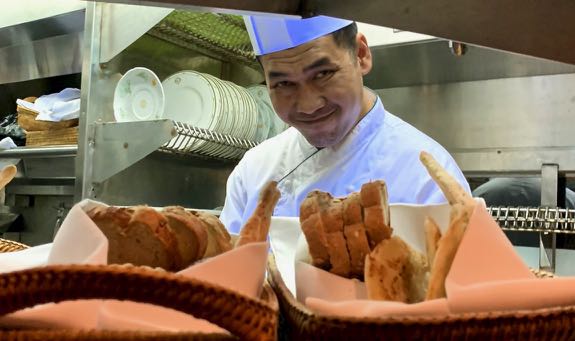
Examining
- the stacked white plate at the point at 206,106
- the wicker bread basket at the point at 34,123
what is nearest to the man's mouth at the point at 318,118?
the stacked white plate at the point at 206,106

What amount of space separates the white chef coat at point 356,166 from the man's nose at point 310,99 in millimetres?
189

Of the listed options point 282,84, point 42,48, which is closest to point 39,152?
point 42,48

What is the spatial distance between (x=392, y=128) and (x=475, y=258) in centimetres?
130

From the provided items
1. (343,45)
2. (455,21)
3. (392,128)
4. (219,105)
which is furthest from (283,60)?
(455,21)

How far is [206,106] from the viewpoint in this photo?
242 centimetres

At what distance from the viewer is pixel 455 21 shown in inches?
23.1

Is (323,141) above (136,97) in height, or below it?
below

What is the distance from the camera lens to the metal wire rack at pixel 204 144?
2209 millimetres

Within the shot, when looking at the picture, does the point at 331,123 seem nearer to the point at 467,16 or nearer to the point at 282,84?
the point at 282,84

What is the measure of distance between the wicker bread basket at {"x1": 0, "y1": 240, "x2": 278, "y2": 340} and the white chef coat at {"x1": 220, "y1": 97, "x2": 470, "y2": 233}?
1.20 meters

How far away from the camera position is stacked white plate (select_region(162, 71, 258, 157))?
240 cm

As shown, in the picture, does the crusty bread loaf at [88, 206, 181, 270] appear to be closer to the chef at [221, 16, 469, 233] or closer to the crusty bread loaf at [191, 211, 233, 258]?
the crusty bread loaf at [191, 211, 233, 258]

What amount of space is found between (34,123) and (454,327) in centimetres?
254

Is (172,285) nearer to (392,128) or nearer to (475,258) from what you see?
(475,258)
